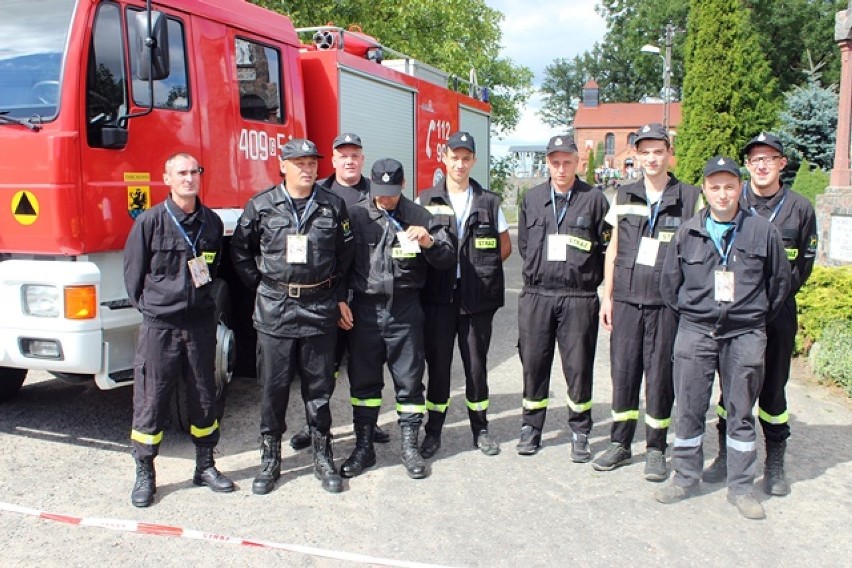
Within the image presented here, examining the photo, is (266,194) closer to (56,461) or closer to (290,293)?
(290,293)

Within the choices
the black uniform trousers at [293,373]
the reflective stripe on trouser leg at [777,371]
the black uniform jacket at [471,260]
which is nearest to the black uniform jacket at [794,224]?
the reflective stripe on trouser leg at [777,371]

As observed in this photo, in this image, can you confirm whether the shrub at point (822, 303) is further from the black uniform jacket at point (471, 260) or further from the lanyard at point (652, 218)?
the black uniform jacket at point (471, 260)

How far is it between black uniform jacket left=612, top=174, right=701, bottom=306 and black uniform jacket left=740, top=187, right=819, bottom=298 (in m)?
0.34

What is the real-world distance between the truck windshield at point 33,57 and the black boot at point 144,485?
185 cm

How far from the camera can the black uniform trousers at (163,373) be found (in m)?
4.01

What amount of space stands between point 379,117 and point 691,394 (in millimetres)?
3953


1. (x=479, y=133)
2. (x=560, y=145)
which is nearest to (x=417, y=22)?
(x=479, y=133)

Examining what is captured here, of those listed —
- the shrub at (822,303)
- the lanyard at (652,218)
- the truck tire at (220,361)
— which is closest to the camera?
the lanyard at (652,218)

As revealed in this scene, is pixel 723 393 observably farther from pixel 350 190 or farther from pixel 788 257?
pixel 350 190

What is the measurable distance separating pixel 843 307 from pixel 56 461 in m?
5.95

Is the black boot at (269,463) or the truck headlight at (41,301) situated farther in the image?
the black boot at (269,463)

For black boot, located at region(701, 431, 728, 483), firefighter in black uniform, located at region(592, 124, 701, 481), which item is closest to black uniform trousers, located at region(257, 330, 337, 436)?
firefighter in black uniform, located at region(592, 124, 701, 481)

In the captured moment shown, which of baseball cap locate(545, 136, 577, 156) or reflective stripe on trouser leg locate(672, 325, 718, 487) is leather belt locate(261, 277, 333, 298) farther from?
reflective stripe on trouser leg locate(672, 325, 718, 487)

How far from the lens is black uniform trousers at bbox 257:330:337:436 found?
4160 mm
